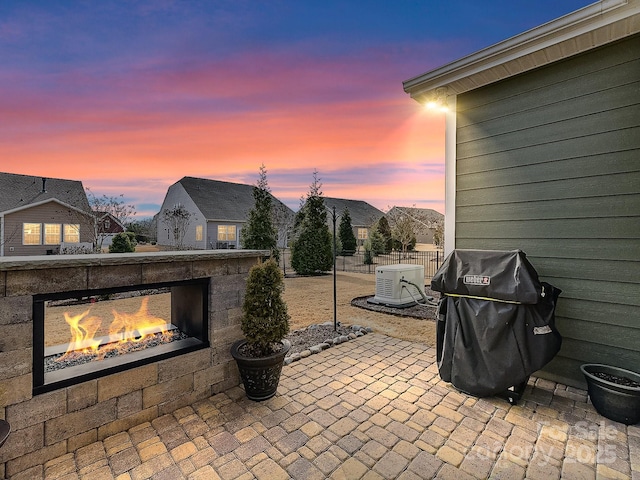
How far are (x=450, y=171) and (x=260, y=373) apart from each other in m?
3.10

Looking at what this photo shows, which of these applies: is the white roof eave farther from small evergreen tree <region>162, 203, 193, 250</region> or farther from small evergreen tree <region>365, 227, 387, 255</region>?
small evergreen tree <region>162, 203, 193, 250</region>

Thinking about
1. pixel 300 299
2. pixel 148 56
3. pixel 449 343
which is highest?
pixel 148 56

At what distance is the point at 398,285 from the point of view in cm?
627

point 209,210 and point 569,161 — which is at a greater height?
point 209,210

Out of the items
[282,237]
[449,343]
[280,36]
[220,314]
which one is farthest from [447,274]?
[282,237]

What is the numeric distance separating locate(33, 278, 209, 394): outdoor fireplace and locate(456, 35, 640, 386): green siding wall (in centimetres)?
318

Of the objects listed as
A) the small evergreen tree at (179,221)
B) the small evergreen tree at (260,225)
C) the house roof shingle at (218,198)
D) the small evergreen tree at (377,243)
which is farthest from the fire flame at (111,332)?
the small evergreen tree at (179,221)

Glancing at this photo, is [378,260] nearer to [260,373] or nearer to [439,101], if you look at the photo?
[439,101]

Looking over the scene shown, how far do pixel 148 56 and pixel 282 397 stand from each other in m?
5.50

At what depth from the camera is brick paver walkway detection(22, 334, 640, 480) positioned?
5.90 ft

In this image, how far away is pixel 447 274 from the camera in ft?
9.32

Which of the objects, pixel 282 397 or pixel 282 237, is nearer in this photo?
pixel 282 397

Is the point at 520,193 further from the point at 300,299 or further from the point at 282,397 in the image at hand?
the point at 300,299

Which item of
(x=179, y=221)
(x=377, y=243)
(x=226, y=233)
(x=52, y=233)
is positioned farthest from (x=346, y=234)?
(x=52, y=233)
